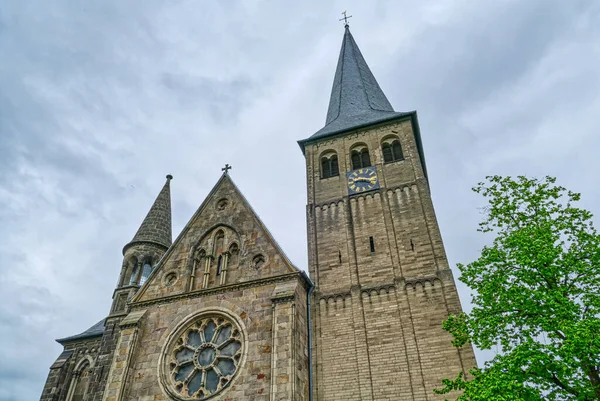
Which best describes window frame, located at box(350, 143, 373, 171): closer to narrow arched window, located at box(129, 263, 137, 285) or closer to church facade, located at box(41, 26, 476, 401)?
church facade, located at box(41, 26, 476, 401)

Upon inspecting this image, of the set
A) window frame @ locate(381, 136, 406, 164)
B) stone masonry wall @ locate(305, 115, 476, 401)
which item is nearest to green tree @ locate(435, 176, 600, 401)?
stone masonry wall @ locate(305, 115, 476, 401)

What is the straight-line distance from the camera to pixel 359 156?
74.2 ft

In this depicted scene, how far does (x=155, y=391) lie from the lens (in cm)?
1426

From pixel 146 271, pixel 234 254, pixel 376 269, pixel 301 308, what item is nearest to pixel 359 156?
pixel 376 269

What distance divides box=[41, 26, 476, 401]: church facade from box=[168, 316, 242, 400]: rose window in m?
0.04

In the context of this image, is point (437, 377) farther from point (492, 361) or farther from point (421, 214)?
point (421, 214)

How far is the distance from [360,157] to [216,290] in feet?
34.6

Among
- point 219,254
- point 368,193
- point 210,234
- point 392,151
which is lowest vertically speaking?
point 219,254

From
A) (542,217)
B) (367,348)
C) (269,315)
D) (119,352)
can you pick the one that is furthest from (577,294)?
(119,352)

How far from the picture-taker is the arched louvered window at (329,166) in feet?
73.5

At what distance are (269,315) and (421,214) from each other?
8.15 metres

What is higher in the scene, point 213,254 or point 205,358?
point 213,254

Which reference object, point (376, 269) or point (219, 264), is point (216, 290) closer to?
point (219, 264)

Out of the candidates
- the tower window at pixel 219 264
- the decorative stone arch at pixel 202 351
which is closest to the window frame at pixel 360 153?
the tower window at pixel 219 264
